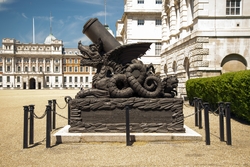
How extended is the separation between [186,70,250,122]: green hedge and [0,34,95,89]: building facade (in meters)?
71.0

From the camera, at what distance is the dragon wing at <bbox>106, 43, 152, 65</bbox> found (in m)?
7.02

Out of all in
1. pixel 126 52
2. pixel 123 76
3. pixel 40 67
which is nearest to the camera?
pixel 123 76

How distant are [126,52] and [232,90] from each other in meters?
4.92

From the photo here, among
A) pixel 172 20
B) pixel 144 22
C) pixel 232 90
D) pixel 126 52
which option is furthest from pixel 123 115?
pixel 144 22

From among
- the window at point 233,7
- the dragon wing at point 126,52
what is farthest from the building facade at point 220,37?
the dragon wing at point 126,52

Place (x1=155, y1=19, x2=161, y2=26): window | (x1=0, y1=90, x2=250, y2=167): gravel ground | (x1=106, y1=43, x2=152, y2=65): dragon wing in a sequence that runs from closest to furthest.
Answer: (x1=0, y1=90, x2=250, y2=167): gravel ground, (x1=106, y1=43, x2=152, y2=65): dragon wing, (x1=155, y1=19, x2=161, y2=26): window

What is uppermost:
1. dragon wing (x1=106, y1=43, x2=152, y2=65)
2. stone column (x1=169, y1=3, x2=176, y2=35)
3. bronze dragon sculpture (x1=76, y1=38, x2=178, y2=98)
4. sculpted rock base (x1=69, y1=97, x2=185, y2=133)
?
stone column (x1=169, y1=3, x2=176, y2=35)

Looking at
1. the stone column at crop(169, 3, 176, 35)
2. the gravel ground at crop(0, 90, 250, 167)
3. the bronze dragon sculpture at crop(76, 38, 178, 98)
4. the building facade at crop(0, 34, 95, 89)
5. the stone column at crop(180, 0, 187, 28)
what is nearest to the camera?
the gravel ground at crop(0, 90, 250, 167)

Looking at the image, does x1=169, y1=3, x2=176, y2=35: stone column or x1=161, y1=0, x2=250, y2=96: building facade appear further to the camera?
x1=169, y1=3, x2=176, y2=35: stone column

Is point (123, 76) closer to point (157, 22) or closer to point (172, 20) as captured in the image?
point (172, 20)

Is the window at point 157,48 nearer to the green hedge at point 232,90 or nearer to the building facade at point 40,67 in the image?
the green hedge at point 232,90

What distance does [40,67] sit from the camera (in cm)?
8556

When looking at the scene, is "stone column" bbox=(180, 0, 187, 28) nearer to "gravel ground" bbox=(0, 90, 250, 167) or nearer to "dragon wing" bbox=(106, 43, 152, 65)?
"dragon wing" bbox=(106, 43, 152, 65)

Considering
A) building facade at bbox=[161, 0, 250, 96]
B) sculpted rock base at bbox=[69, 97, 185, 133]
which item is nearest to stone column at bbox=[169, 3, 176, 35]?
building facade at bbox=[161, 0, 250, 96]
